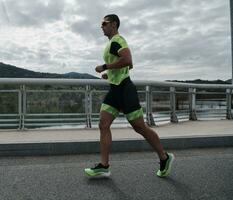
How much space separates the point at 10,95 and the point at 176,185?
630 cm

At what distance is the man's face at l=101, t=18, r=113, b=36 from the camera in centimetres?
580

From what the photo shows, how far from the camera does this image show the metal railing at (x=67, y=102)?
10.6m

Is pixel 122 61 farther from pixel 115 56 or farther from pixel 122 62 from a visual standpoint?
pixel 115 56

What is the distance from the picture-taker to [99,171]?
571 cm

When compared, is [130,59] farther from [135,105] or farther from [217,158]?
[217,158]

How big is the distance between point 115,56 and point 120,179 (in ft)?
4.89

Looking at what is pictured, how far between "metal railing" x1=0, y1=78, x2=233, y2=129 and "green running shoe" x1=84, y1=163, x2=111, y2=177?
5045 millimetres

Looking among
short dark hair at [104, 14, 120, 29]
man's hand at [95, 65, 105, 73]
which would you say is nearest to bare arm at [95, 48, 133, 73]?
man's hand at [95, 65, 105, 73]

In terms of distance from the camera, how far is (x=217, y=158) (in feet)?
23.3

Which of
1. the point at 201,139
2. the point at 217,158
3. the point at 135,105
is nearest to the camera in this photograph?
the point at 135,105

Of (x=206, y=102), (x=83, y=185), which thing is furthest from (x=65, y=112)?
(x=83, y=185)

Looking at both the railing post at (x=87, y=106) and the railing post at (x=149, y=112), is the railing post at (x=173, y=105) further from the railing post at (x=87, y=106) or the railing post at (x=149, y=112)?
the railing post at (x=87, y=106)

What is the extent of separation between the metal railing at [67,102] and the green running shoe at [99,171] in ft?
16.6

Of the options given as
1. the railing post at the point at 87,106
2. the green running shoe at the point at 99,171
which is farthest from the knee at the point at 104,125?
the railing post at the point at 87,106
